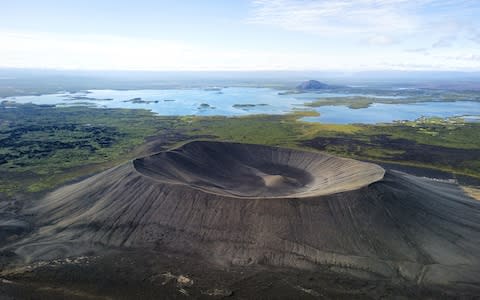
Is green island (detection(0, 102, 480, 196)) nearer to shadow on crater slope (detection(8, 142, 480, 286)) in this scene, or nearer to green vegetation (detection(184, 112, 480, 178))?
green vegetation (detection(184, 112, 480, 178))

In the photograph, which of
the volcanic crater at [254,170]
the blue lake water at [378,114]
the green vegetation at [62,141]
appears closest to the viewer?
the volcanic crater at [254,170]

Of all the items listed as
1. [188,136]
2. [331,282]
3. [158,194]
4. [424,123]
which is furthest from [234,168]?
[424,123]

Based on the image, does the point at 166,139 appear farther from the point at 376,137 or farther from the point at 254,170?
the point at 376,137

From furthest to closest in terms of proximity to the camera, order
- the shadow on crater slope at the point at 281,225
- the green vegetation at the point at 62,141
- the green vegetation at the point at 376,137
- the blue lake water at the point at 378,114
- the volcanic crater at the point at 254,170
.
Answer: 1. the blue lake water at the point at 378,114
2. the green vegetation at the point at 376,137
3. the green vegetation at the point at 62,141
4. the volcanic crater at the point at 254,170
5. the shadow on crater slope at the point at 281,225

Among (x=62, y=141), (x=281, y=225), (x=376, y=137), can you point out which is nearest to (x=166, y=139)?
(x=62, y=141)

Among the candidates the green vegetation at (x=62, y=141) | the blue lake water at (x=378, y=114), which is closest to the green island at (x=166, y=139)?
the green vegetation at (x=62, y=141)

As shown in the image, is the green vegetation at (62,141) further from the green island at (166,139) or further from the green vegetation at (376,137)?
the green vegetation at (376,137)

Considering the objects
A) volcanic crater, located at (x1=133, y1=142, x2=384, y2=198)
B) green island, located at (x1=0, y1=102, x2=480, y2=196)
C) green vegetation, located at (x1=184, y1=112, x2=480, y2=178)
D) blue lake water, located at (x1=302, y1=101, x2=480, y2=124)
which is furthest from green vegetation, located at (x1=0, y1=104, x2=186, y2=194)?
blue lake water, located at (x1=302, y1=101, x2=480, y2=124)

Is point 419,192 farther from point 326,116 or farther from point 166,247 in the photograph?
point 326,116

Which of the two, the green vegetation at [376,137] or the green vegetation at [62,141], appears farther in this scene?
the green vegetation at [376,137]
